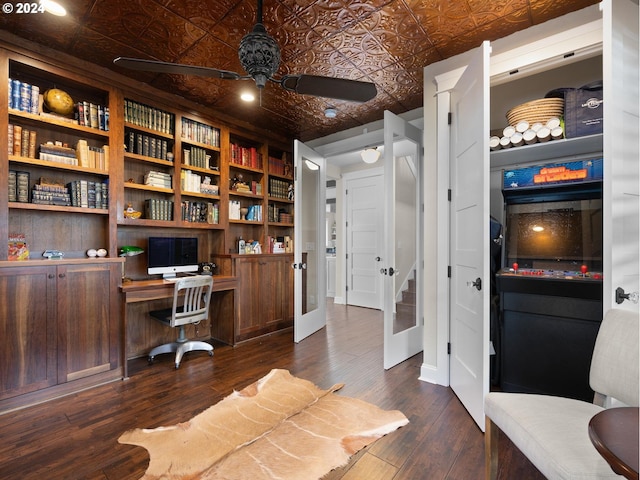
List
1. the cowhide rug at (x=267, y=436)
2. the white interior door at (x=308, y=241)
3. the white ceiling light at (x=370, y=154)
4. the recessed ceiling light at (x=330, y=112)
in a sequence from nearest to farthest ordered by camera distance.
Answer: the cowhide rug at (x=267, y=436) < the recessed ceiling light at (x=330, y=112) < the white interior door at (x=308, y=241) < the white ceiling light at (x=370, y=154)

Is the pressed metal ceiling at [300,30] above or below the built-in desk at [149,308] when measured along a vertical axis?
above

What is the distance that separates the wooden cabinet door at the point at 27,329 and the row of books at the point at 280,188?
2617 mm

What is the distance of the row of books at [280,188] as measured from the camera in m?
4.33

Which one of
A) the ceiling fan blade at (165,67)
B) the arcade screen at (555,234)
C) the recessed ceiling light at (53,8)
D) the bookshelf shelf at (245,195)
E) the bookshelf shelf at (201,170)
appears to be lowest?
the arcade screen at (555,234)

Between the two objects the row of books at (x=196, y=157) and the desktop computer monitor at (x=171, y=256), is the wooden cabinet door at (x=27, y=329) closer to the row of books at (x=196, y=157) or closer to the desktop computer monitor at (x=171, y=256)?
the desktop computer monitor at (x=171, y=256)

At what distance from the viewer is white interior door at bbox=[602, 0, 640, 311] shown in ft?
4.65

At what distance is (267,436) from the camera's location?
1.79m

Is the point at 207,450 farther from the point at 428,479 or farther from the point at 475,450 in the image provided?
the point at 475,450

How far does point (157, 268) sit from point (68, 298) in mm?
851

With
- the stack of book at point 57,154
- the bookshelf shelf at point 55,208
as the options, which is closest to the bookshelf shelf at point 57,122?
the stack of book at point 57,154

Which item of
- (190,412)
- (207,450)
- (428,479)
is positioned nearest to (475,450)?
(428,479)

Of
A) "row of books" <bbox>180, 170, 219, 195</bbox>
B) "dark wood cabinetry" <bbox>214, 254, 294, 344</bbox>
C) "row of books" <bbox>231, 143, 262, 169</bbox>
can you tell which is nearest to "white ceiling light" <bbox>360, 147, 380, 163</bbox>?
"row of books" <bbox>231, 143, 262, 169</bbox>

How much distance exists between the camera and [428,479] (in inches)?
58.9

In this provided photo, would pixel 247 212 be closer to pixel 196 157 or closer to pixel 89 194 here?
pixel 196 157
